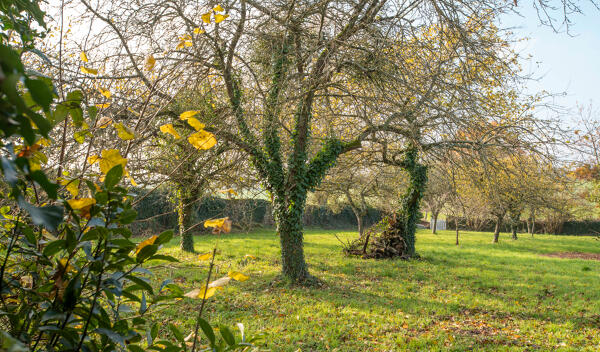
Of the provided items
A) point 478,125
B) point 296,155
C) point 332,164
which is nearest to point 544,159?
point 478,125

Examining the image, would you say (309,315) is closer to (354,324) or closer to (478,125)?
(354,324)

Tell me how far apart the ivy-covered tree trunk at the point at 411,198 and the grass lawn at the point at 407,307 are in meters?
1.11

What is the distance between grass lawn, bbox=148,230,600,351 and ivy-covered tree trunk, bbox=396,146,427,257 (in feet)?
3.64

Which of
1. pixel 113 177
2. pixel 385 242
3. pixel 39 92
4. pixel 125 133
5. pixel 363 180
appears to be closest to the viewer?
pixel 39 92

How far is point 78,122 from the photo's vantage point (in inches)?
43.3

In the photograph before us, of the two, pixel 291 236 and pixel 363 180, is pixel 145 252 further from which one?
pixel 363 180

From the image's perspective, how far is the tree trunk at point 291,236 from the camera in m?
7.97

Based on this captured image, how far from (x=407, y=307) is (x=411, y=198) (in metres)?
5.63

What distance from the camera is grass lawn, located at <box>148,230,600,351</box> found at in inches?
204

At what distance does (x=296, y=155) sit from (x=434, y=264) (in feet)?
21.6

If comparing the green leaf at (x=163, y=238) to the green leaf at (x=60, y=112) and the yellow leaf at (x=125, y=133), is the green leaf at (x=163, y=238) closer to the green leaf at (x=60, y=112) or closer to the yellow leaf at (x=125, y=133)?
the yellow leaf at (x=125, y=133)

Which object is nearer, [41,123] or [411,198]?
[41,123]

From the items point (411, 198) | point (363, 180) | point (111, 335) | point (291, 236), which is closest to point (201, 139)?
point (111, 335)

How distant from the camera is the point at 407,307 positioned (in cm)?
679
